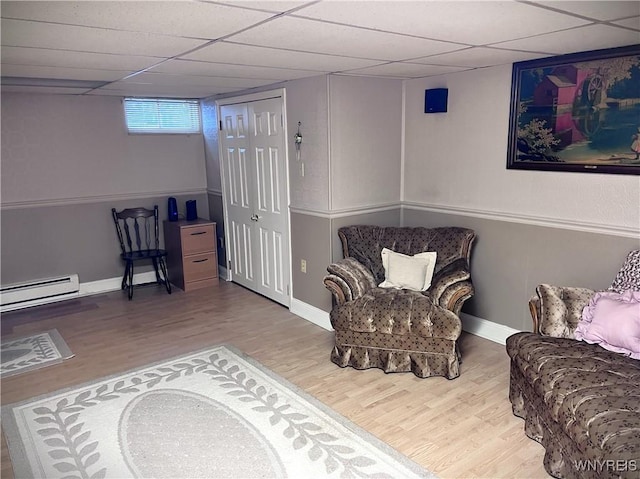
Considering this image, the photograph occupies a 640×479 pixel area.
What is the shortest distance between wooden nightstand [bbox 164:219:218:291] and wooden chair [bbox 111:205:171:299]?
0.40 ft

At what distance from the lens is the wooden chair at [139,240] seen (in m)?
5.06

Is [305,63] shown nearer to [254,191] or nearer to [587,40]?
[587,40]

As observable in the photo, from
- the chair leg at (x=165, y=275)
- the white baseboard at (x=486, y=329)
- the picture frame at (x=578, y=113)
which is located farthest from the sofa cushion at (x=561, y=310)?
the chair leg at (x=165, y=275)

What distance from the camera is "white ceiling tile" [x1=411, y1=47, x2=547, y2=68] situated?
110 inches

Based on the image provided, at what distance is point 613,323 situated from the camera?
2.43 metres

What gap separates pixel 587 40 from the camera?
2541 mm

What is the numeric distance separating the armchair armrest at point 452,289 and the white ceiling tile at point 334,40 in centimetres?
146

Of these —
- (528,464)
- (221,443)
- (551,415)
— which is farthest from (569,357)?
(221,443)

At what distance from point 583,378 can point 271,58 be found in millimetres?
2362

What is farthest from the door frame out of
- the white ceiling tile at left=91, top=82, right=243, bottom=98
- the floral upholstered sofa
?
the floral upholstered sofa

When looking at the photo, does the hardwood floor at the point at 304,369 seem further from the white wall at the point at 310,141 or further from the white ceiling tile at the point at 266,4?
the white ceiling tile at the point at 266,4

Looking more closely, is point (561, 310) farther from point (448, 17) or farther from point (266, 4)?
point (266, 4)

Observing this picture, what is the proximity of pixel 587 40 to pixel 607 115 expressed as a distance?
58 cm

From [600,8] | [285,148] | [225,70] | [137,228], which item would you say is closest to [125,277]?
[137,228]
